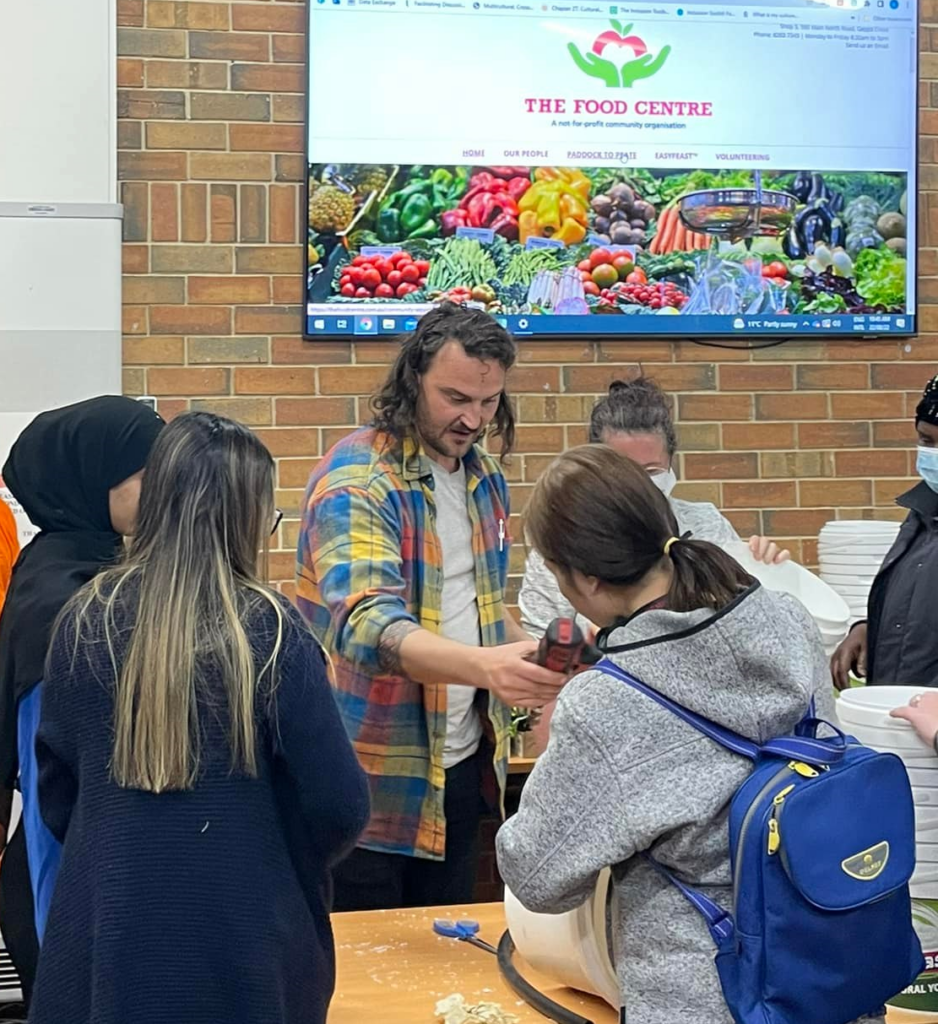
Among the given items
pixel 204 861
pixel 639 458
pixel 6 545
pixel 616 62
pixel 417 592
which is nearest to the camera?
pixel 204 861


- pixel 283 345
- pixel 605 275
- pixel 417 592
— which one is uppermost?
pixel 605 275

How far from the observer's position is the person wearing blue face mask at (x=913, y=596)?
96.4 inches

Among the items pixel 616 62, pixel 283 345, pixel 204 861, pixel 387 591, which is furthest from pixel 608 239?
pixel 204 861

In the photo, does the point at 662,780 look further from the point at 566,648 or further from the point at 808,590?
the point at 808,590

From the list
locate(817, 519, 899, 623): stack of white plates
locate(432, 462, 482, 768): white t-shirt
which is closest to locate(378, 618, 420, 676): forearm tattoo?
locate(432, 462, 482, 768): white t-shirt

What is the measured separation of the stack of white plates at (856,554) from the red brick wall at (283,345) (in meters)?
0.30

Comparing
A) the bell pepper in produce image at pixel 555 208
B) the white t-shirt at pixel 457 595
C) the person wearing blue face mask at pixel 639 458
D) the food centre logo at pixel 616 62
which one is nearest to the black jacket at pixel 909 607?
the person wearing blue face mask at pixel 639 458

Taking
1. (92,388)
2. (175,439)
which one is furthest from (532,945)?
(92,388)

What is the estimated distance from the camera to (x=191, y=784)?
141 centimetres

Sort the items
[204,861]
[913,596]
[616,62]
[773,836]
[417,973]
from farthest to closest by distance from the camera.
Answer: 1. [616,62]
2. [913,596]
3. [417,973]
4. [204,861]
5. [773,836]

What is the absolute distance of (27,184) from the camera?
10.1 ft

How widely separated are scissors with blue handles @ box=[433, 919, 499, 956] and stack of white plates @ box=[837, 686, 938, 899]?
602 mm

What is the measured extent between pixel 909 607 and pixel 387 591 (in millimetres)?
1072

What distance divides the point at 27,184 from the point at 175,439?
5.99ft
